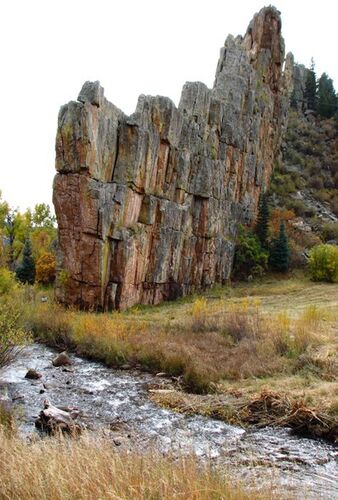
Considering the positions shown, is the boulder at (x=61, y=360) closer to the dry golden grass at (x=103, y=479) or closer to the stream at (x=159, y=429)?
the stream at (x=159, y=429)

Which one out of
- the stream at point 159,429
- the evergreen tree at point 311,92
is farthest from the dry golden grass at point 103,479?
the evergreen tree at point 311,92

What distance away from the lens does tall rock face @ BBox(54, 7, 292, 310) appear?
1139 inches

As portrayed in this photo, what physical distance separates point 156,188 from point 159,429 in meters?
24.8

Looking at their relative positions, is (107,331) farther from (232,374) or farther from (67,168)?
(67,168)

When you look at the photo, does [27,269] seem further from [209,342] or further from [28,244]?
[209,342]

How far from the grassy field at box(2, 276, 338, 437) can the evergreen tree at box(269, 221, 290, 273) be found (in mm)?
18407

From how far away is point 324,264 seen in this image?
44.8 meters

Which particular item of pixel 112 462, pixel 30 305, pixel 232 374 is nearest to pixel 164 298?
pixel 30 305

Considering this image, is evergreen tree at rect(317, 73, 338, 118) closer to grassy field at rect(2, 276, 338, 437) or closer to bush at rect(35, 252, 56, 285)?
bush at rect(35, 252, 56, 285)

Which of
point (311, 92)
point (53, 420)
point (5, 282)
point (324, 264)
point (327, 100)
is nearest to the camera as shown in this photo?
point (53, 420)

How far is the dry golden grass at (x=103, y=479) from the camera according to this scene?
17.5ft

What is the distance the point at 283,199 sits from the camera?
5897cm

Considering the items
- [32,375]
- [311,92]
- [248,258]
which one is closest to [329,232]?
[248,258]

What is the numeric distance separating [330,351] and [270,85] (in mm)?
49339
